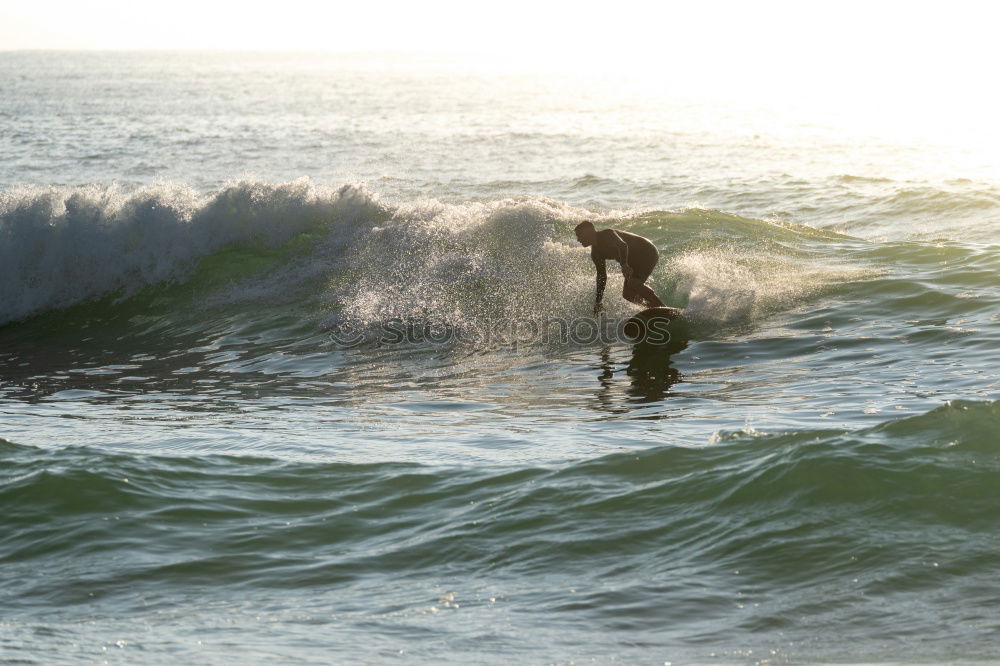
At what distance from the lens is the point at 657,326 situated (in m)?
12.5

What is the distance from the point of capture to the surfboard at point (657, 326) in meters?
12.4

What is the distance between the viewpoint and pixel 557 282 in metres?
14.5

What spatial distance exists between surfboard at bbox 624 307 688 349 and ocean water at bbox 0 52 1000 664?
0.23 meters

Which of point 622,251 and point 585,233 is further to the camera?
point 622,251

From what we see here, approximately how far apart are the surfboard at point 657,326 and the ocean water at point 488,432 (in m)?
0.23

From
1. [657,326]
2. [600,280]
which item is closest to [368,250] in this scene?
[600,280]

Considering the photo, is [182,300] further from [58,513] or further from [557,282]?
[58,513]

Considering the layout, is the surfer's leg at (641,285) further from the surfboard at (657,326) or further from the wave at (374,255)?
the wave at (374,255)

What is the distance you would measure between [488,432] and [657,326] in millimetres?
4094

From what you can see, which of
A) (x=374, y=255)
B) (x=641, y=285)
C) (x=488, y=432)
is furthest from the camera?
(x=374, y=255)

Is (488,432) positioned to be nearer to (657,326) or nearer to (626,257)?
(626,257)

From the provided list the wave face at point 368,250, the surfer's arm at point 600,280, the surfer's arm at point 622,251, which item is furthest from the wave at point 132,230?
the surfer's arm at point 622,251

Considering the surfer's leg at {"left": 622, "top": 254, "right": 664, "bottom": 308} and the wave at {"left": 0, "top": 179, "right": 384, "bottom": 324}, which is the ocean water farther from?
the surfer's leg at {"left": 622, "top": 254, "right": 664, "bottom": 308}

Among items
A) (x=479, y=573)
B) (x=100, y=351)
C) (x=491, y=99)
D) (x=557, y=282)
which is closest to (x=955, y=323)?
(x=557, y=282)
